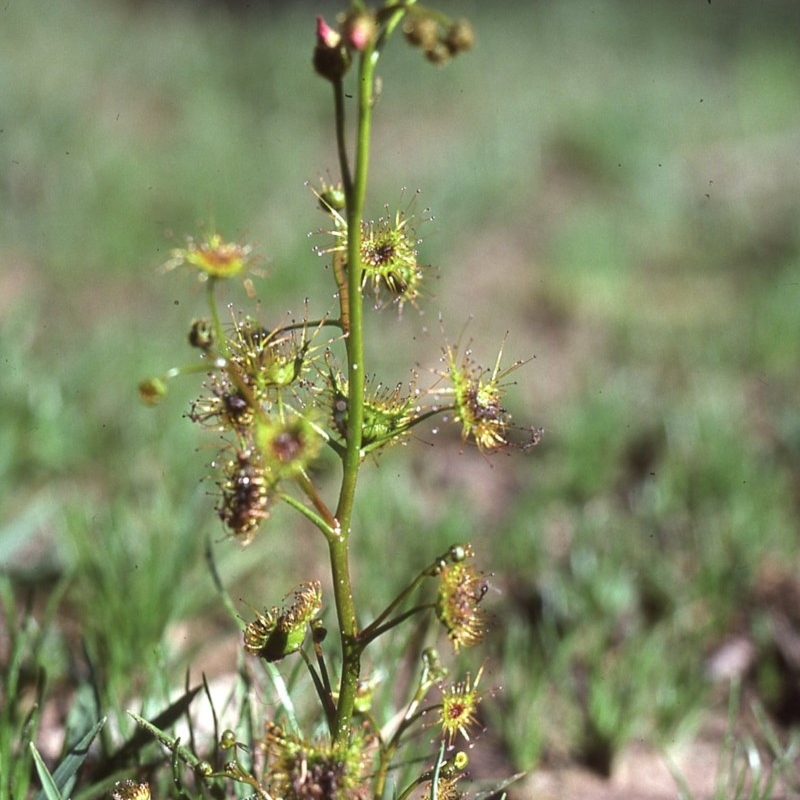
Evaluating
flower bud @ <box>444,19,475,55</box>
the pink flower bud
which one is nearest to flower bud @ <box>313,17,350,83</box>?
the pink flower bud

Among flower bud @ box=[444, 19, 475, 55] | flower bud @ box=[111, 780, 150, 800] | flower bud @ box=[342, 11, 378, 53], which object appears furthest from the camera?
flower bud @ box=[111, 780, 150, 800]

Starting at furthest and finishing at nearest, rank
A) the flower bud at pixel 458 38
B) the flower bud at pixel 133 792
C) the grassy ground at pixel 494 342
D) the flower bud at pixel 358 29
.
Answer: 1. the grassy ground at pixel 494 342
2. the flower bud at pixel 133 792
3. the flower bud at pixel 458 38
4. the flower bud at pixel 358 29

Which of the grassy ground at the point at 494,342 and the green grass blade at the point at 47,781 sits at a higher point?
the grassy ground at the point at 494,342

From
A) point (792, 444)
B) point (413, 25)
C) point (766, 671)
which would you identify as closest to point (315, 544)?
point (766, 671)

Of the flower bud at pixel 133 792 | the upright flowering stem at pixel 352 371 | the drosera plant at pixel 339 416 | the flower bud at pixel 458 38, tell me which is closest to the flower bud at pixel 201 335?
the drosera plant at pixel 339 416

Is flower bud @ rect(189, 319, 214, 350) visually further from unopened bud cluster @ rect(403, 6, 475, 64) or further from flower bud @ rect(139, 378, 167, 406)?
unopened bud cluster @ rect(403, 6, 475, 64)

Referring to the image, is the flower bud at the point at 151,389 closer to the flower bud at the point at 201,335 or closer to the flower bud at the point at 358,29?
the flower bud at the point at 201,335

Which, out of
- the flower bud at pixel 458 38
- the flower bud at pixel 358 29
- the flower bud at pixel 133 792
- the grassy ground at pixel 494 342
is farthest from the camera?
the grassy ground at pixel 494 342

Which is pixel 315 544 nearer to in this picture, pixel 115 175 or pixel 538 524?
pixel 538 524
